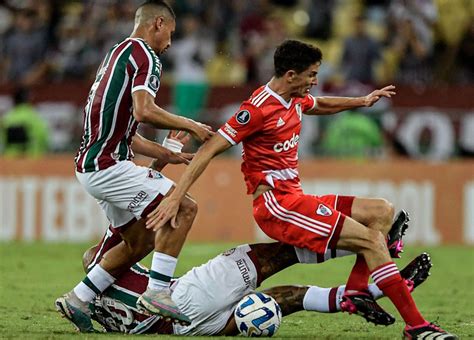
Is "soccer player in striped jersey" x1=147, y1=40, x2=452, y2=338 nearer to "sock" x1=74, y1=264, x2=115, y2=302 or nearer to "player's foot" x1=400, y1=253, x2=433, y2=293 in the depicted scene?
"player's foot" x1=400, y1=253, x2=433, y2=293

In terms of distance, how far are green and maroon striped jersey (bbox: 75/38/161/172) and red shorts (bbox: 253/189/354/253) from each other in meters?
1.17

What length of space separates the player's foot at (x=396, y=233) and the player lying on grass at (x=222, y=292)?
0.95ft

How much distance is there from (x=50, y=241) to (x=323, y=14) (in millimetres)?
6484

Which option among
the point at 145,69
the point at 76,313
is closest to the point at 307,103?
the point at 145,69

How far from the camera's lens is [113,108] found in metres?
9.14

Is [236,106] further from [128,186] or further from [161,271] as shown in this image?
[161,271]

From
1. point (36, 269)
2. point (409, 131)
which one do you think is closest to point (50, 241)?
point (36, 269)

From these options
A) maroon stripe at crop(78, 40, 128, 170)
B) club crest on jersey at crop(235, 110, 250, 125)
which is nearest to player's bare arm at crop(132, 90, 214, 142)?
club crest on jersey at crop(235, 110, 250, 125)

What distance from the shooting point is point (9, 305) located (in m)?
10.7

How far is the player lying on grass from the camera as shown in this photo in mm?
8812

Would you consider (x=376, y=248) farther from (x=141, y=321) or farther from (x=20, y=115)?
(x=20, y=115)

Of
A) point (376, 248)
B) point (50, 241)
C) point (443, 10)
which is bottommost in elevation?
point (50, 241)

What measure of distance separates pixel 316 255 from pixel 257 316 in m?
0.68

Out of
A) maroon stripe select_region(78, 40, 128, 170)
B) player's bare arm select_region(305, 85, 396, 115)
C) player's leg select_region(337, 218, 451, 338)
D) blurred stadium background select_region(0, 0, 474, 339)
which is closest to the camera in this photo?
player's leg select_region(337, 218, 451, 338)
